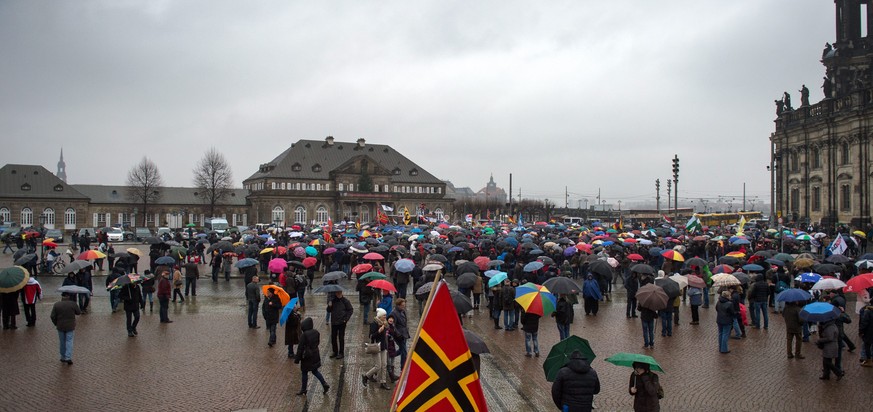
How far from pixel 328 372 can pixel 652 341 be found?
23.7 ft

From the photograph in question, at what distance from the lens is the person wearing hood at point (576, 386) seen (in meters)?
7.48

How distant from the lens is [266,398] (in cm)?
1068

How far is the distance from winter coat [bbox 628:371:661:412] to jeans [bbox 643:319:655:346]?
6804mm

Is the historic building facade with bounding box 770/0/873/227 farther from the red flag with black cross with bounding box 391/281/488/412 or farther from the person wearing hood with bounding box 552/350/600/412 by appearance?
the red flag with black cross with bounding box 391/281/488/412

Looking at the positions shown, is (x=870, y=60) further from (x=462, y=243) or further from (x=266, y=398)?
(x=266, y=398)

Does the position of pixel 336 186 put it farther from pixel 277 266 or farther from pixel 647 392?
pixel 647 392

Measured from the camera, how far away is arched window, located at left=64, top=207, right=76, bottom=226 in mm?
76250

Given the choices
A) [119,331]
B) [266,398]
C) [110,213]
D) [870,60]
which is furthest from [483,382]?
[110,213]

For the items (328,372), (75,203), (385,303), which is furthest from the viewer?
(75,203)

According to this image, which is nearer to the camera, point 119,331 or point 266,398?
point 266,398

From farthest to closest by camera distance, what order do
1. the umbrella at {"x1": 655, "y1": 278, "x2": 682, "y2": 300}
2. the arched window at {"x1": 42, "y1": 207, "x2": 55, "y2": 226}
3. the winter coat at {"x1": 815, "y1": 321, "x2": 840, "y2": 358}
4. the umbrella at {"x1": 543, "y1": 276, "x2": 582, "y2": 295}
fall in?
the arched window at {"x1": 42, "y1": 207, "x2": 55, "y2": 226}
the umbrella at {"x1": 655, "y1": 278, "x2": 682, "y2": 300}
the umbrella at {"x1": 543, "y1": 276, "x2": 582, "y2": 295}
the winter coat at {"x1": 815, "y1": 321, "x2": 840, "y2": 358}

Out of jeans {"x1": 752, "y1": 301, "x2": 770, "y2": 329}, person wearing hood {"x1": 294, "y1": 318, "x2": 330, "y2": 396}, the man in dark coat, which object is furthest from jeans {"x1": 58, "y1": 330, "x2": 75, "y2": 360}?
jeans {"x1": 752, "y1": 301, "x2": 770, "y2": 329}

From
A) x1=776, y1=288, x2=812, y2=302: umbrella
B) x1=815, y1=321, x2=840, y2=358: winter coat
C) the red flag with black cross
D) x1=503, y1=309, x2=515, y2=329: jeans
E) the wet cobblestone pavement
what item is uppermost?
the red flag with black cross

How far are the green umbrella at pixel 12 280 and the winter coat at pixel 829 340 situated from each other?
1715cm
